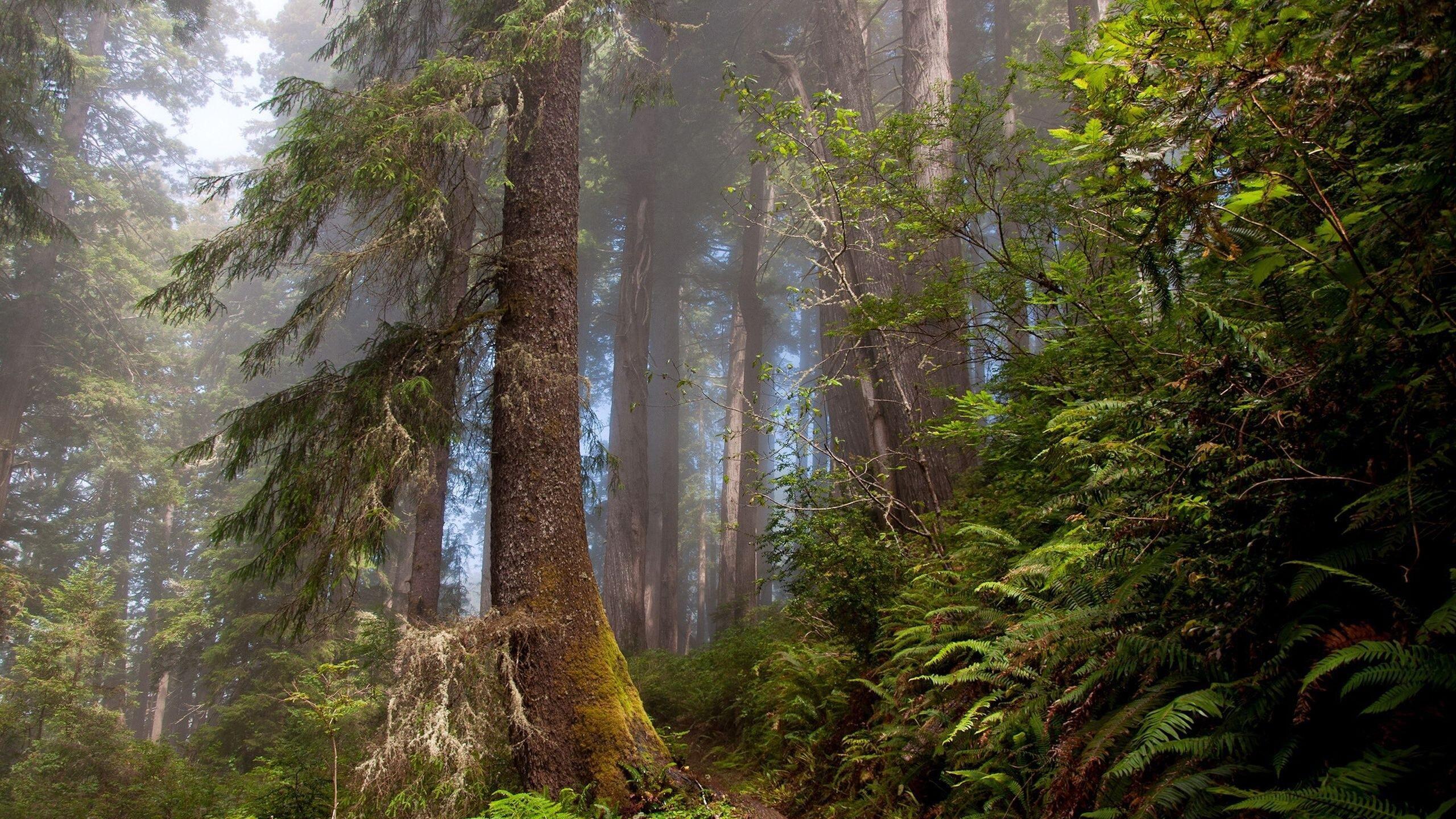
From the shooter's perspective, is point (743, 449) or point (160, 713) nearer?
point (743, 449)

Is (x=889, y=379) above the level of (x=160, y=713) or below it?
above

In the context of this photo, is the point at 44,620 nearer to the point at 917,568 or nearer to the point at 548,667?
the point at 548,667

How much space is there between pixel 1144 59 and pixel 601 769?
4895mm

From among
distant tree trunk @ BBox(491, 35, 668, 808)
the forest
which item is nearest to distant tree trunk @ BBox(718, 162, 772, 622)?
the forest

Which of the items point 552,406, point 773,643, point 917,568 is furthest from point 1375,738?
point 773,643

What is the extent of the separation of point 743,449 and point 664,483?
136 inches

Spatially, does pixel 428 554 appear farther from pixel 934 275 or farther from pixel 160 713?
pixel 160 713

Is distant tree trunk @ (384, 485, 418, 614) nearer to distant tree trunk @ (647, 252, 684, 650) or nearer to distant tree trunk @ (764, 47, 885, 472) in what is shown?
distant tree trunk @ (647, 252, 684, 650)

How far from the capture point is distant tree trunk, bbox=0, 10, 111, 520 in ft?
58.2

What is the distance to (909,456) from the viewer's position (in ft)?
22.5

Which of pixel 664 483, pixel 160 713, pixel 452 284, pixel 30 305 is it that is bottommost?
pixel 160 713

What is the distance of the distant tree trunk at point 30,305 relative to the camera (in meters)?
17.7

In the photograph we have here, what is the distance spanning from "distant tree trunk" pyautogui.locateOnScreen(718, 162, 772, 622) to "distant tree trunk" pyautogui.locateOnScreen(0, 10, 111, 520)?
16.7m

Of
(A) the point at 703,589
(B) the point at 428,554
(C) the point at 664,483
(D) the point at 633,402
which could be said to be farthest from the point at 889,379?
(A) the point at 703,589
